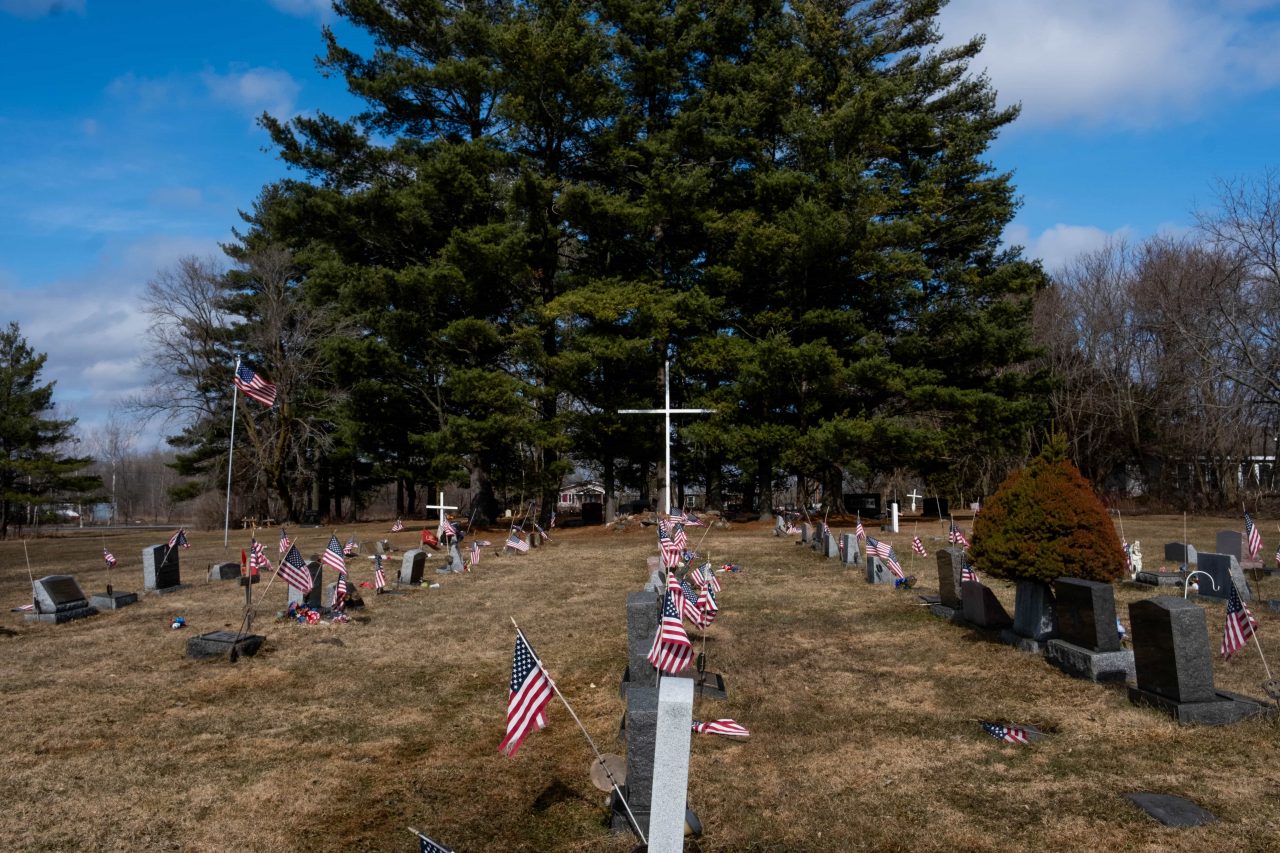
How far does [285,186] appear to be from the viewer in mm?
33719

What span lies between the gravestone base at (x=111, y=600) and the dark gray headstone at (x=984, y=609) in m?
12.7

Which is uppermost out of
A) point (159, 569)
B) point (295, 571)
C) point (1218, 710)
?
point (295, 571)

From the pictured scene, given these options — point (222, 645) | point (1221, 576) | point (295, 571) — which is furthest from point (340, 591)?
point (1221, 576)

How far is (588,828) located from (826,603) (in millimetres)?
8248

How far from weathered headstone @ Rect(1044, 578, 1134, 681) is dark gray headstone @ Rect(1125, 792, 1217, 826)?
2909 millimetres

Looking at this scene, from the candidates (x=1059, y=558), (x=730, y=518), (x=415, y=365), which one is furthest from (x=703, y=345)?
(x=1059, y=558)

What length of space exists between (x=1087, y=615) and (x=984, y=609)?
2189 mm

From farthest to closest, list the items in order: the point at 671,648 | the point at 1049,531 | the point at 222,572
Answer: the point at 222,572
the point at 1049,531
the point at 671,648

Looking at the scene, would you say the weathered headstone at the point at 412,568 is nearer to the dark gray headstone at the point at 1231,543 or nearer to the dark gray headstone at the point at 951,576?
the dark gray headstone at the point at 951,576

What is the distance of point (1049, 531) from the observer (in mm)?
9344

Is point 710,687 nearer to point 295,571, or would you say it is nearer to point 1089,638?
point 1089,638

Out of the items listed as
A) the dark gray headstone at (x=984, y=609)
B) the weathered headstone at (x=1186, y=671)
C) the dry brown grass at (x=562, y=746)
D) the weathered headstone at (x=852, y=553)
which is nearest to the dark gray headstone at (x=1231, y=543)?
the dry brown grass at (x=562, y=746)

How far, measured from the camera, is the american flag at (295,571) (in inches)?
416

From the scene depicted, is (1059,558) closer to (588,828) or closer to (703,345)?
(588,828)
